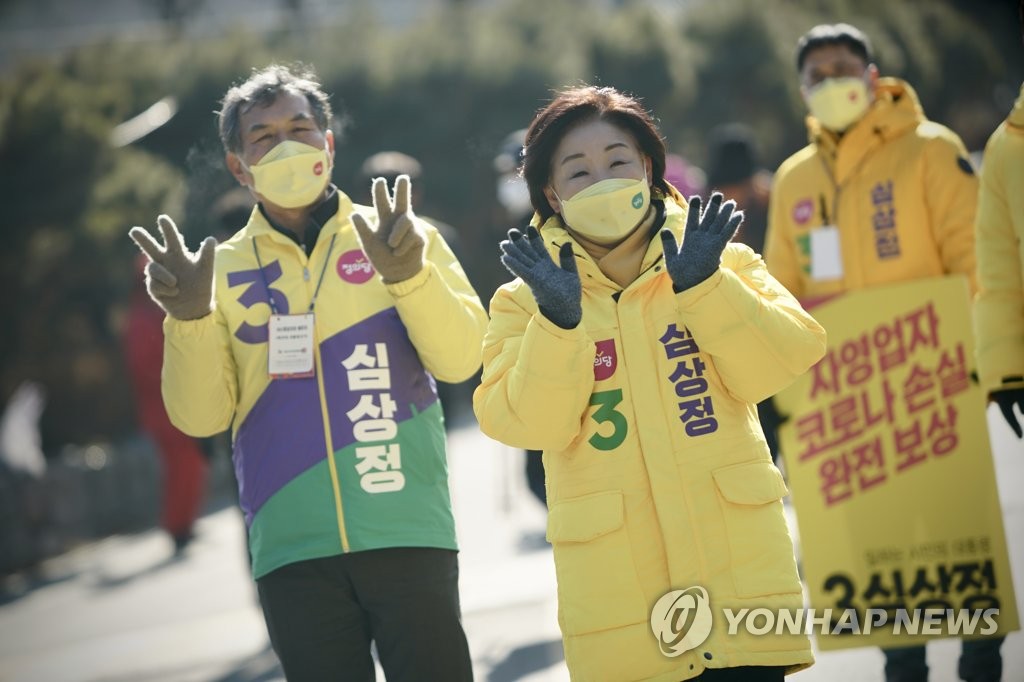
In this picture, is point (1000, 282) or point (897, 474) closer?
point (1000, 282)

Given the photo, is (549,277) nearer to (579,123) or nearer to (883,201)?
(579,123)

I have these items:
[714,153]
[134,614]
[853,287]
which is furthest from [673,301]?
[134,614]

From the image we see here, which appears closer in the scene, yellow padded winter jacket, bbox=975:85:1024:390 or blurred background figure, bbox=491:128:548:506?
yellow padded winter jacket, bbox=975:85:1024:390

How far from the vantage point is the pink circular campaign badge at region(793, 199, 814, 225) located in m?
5.91

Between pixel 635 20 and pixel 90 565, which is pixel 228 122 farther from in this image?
pixel 635 20

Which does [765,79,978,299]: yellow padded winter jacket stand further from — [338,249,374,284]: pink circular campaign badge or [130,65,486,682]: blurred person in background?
[338,249,374,284]: pink circular campaign badge

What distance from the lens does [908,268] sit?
5.72 metres

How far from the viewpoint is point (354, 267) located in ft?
14.9

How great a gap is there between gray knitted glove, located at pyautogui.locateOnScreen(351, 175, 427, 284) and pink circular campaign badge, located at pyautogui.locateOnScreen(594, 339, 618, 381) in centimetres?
73

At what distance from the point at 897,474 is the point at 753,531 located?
2202 mm

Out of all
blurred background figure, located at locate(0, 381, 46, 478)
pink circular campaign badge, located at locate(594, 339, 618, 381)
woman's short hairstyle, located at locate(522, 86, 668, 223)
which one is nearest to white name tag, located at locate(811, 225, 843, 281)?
woman's short hairstyle, located at locate(522, 86, 668, 223)

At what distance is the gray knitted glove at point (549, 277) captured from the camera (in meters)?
3.62

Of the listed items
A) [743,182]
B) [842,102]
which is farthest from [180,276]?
[743,182]

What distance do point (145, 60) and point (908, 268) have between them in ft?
46.6
